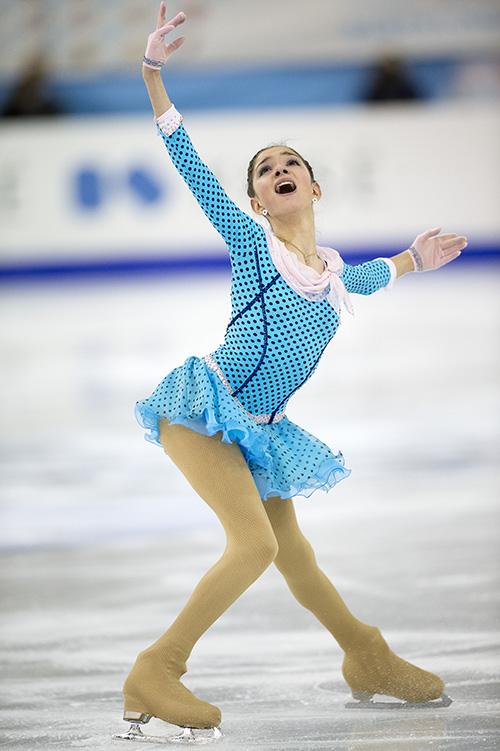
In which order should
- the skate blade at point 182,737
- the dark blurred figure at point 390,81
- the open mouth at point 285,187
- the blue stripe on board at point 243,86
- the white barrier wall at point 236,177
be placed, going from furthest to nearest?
the blue stripe on board at point 243,86
the dark blurred figure at point 390,81
the white barrier wall at point 236,177
the open mouth at point 285,187
the skate blade at point 182,737

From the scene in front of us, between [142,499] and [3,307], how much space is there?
569cm

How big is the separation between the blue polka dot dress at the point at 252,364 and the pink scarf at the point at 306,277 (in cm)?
1

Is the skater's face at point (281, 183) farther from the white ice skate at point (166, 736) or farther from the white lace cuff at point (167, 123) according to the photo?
the white ice skate at point (166, 736)

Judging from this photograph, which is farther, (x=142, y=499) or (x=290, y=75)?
(x=290, y=75)

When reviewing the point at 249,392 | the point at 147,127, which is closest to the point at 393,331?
the point at 147,127

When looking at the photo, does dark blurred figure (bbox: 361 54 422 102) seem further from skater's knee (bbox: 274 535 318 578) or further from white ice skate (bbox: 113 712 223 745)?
white ice skate (bbox: 113 712 223 745)

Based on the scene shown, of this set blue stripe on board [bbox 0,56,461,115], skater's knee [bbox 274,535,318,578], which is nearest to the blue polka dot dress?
skater's knee [bbox 274,535,318,578]

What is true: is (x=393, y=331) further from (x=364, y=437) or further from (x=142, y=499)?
(x=142, y=499)

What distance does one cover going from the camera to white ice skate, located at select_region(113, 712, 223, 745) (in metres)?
2.05

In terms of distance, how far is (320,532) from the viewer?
352 centimetres

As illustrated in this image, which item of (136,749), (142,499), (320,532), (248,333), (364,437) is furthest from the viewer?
(364,437)

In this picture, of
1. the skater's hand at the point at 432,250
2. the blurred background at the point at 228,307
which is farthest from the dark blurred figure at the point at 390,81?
the skater's hand at the point at 432,250

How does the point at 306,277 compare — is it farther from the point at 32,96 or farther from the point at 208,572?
the point at 32,96

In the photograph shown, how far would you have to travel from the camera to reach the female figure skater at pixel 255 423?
2.11 meters
